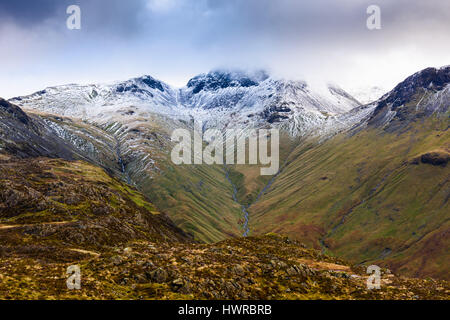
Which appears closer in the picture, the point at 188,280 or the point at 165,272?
the point at 188,280

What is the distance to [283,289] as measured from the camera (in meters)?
49.6

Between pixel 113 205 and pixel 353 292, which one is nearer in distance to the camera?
pixel 353 292

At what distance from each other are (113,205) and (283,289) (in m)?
99.8

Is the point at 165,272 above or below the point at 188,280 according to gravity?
above

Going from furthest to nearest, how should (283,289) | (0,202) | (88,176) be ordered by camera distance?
(88,176) < (0,202) < (283,289)

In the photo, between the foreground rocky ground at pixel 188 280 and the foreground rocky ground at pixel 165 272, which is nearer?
the foreground rocky ground at pixel 188 280

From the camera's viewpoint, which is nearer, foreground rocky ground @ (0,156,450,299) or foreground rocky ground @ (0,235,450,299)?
foreground rocky ground @ (0,235,450,299)
